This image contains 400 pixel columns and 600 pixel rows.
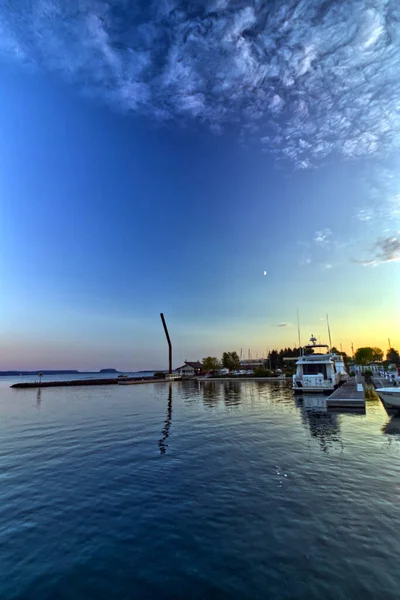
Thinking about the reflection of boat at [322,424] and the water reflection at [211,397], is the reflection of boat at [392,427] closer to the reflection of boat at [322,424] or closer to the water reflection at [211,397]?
the reflection of boat at [322,424]

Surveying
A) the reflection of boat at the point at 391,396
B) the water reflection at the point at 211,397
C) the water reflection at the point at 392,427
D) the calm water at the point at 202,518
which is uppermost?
the reflection of boat at the point at 391,396

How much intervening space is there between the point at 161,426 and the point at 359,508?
1681 centimetres

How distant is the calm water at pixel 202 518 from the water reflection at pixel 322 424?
0.36m

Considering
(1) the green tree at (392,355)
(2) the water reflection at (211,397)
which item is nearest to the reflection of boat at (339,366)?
(2) the water reflection at (211,397)

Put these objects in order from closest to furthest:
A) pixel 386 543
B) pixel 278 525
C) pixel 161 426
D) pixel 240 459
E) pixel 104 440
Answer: pixel 386 543 → pixel 278 525 → pixel 240 459 → pixel 104 440 → pixel 161 426

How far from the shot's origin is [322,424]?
23438 mm

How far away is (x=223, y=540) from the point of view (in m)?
8.22

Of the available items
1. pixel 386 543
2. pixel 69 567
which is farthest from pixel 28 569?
pixel 386 543

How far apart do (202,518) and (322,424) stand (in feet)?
56.1

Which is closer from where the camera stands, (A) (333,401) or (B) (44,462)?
(B) (44,462)

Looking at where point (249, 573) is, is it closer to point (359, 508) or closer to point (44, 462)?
point (359, 508)

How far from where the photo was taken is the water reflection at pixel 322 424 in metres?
18.3

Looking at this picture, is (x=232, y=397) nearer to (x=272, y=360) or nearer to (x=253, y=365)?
(x=272, y=360)

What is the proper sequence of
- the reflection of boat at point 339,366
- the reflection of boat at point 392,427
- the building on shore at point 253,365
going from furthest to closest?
the building on shore at point 253,365 < the reflection of boat at point 339,366 < the reflection of boat at point 392,427
